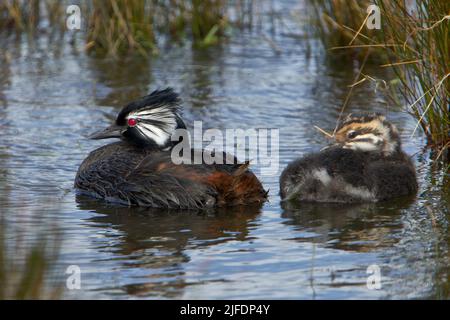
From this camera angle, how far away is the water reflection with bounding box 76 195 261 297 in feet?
20.5

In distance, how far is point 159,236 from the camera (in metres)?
7.30

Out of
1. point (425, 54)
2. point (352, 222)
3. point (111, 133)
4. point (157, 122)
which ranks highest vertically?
point (425, 54)

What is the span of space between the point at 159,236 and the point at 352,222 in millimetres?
1428

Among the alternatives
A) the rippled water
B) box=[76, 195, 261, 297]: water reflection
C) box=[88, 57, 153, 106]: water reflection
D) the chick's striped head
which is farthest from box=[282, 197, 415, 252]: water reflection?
box=[88, 57, 153, 106]: water reflection

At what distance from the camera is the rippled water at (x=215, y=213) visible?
6.24 m

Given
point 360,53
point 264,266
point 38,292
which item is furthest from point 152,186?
point 360,53

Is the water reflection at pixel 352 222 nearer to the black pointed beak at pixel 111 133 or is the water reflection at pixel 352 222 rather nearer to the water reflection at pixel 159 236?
the water reflection at pixel 159 236

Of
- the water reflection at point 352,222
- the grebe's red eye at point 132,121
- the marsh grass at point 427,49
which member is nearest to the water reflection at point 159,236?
the water reflection at point 352,222

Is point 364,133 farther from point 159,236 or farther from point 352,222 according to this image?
point 159,236

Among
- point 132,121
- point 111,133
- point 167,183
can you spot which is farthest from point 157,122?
point 167,183

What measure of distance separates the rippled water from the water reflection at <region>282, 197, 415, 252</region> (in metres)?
0.01

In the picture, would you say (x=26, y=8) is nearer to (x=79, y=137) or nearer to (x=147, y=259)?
(x=79, y=137)

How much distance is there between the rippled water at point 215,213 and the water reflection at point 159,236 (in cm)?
1

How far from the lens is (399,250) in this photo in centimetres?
678
